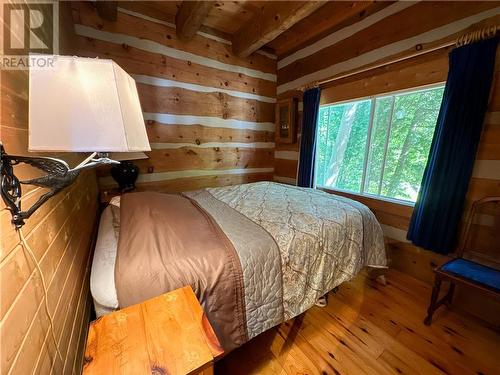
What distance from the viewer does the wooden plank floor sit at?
1225mm

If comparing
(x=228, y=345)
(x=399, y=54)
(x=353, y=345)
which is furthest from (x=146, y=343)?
(x=399, y=54)

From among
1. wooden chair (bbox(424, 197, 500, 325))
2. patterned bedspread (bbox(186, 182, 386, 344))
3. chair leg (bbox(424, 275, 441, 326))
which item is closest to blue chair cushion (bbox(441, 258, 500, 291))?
wooden chair (bbox(424, 197, 500, 325))

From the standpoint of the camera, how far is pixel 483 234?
1603 mm

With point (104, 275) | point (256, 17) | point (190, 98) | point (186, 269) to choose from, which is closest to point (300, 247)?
point (186, 269)

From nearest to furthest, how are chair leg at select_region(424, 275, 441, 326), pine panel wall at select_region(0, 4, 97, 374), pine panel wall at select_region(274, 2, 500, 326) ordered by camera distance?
pine panel wall at select_region(0, 4, 97, 374) → chair leg at select_region(424, 275, 441, 326) → pine panel wall at select_region(274, 2, 500, 326)

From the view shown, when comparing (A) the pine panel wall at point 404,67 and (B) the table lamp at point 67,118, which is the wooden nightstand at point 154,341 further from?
(A) the pine panel wall at point 404,67

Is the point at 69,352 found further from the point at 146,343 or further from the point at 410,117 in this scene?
the point at 410,117

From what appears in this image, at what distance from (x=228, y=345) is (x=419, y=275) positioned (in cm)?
200

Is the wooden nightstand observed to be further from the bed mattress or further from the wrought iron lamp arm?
the wrought iron lamp arm

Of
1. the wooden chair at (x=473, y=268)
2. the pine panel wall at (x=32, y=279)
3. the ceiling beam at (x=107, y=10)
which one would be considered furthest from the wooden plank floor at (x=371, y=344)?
the ceiling beam at (x=107, y=10)

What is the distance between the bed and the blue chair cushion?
1.45 ft

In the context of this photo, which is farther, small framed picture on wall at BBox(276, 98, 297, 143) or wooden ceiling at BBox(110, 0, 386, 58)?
small framed picture on wall at BBox(276, 98, 297, 143)

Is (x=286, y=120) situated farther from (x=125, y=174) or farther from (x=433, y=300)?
(x=433, y=300)

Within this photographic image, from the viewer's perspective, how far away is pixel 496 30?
1.41 metres
